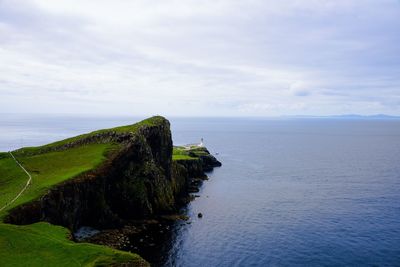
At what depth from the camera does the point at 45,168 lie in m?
78.8

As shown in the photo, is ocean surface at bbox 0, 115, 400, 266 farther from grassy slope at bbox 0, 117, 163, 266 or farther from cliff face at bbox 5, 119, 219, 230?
grassy slope at bbox 0, 117, 163, 266

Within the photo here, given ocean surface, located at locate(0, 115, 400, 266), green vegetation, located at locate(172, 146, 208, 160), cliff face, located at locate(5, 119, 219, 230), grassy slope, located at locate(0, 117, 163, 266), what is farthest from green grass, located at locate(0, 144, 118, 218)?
green vegetation, located at locate(172, 146, 208, 160)

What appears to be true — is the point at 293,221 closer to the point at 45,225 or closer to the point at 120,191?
the point at 120,191

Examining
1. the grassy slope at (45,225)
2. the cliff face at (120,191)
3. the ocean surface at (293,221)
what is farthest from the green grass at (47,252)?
the ocean surface at (293,221)

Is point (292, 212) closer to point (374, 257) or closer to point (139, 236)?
point (374, 257)

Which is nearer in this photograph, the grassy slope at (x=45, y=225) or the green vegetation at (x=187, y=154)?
the grassy slope at (x=45, y=225)

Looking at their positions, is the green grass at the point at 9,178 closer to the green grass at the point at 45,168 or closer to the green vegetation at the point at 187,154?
the green grass at the point at 45,168

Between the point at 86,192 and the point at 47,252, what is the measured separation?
2796 centimetres

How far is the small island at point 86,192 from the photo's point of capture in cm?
4506

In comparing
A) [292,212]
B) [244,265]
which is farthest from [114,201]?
[292,212]

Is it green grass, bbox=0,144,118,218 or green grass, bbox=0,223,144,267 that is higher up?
green grass, bbox=0,144,118,218

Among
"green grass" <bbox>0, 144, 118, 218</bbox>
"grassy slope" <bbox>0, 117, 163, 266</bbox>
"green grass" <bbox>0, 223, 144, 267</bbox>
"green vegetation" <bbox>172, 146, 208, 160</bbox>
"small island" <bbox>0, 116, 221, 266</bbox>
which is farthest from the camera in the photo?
"green vegetation" <bbox>172, 146, 208, 160</bbox>

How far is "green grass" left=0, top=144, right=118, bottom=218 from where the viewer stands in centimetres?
6262

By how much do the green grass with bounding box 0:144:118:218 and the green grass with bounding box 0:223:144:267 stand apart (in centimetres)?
802
